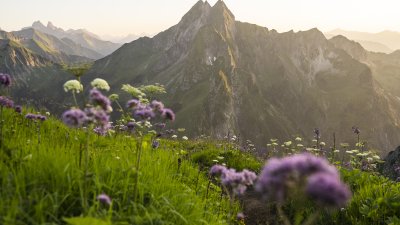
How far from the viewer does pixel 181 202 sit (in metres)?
6.43

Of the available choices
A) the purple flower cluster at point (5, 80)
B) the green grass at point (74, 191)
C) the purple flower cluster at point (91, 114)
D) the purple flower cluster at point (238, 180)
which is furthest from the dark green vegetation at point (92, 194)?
the purple flower cluster at point (5, 80)

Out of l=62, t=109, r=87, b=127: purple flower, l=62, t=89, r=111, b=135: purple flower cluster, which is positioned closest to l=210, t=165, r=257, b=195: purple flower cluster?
l=62, t=89, r=111, b=135: purple flower cluster

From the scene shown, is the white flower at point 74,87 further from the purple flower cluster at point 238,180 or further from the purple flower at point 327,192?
the purple flower at point 327,192

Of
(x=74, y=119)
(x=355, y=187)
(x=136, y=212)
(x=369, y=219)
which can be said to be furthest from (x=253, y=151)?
(x=74, y=119)

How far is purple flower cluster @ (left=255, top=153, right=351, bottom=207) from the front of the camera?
2.52 metres

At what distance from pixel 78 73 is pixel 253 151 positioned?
13986mm

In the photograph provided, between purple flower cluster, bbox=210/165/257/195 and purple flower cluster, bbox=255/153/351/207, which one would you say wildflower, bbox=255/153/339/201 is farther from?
purple flower cluster, bbox=210/165/257/195

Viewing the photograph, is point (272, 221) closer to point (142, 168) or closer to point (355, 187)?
point (355, 187)

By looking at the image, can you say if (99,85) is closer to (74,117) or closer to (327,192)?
(74,117)

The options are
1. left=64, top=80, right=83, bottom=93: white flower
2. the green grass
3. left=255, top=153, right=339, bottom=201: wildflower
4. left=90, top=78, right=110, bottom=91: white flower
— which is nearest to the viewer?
left=255, top=153, right=339, bottom=201: wildflower

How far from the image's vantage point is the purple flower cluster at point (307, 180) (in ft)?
8.25

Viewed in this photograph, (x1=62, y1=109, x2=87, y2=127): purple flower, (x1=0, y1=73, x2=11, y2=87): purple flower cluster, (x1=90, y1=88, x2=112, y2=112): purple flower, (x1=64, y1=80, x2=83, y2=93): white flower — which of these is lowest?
(x1=62, y1=109, x2=87, y2=127): purple flower

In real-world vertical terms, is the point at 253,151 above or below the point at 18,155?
below

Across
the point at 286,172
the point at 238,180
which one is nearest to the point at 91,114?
the point at 238,180
